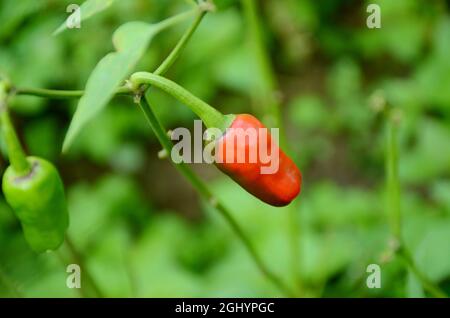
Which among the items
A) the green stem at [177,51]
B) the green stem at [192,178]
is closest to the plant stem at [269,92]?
the green stem at [192,178]

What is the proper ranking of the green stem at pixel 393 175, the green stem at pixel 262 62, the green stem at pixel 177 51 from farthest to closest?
the green stem at pixel 262 62 < the green stem at pixel 393 175 < the green stem at pixel 177 51

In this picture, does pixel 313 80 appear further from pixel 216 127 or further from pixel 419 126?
pixel 216 127

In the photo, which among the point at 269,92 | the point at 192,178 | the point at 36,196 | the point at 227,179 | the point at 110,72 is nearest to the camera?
the point at 110,72

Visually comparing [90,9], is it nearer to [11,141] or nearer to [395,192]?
[11,141]

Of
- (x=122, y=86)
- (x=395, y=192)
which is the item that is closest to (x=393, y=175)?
(x=395, y=192)

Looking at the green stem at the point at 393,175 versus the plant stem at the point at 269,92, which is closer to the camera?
the green stem at the point at 393,175

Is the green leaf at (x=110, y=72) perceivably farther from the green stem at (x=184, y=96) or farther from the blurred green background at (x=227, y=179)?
the blurred green background at (x=227, y=179)

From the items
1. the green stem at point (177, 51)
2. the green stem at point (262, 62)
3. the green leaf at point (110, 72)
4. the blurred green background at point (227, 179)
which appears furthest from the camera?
the blurred green background at point (227, 179)
